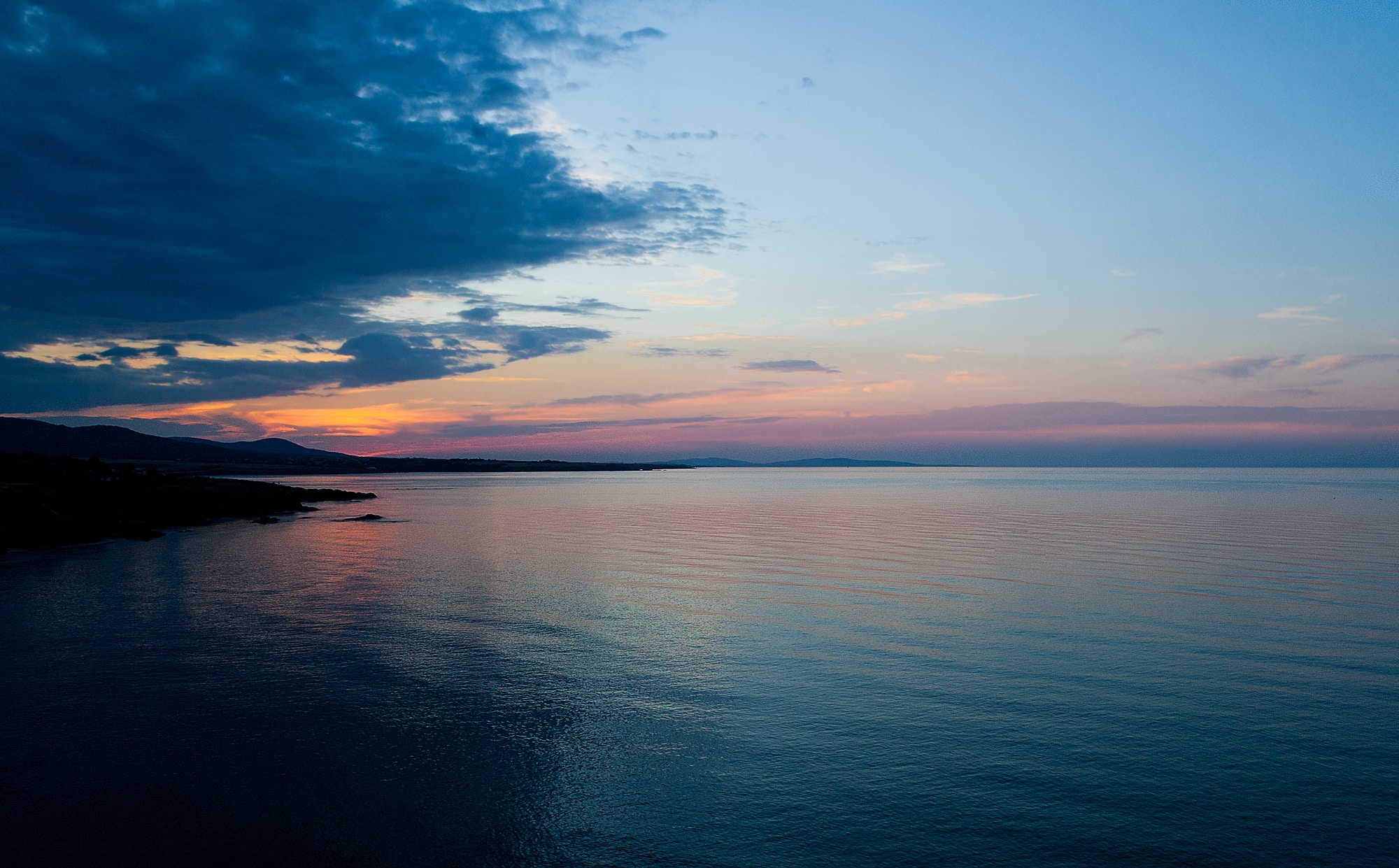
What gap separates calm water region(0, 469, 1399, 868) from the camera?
966 centimetres

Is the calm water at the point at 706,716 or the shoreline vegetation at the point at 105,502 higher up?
the shoreline vegetation at the point at 105,502

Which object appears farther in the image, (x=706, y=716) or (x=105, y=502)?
(x=105, y=502)

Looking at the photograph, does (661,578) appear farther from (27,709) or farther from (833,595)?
(27,709)

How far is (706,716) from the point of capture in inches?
553

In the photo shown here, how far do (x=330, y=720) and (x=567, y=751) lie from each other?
4591mm

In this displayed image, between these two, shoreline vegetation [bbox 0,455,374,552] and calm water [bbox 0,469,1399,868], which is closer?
calm water [bbox 0,469,1399,868]

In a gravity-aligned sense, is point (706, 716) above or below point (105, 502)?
below

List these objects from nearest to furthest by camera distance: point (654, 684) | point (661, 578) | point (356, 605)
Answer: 1. point (654, 684)
2. point (356, 605)
3. point (661, 578)

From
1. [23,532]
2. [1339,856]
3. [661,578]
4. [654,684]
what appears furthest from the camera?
[23,532]

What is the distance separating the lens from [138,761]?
38.9 ft

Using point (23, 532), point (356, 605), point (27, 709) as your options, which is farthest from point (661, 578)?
point (23, 532)

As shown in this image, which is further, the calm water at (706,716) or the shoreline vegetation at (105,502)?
the shoreline vegetation at (105,502)

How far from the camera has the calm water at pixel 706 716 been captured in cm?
966

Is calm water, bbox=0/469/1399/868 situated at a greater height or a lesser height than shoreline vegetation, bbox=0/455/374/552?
lesser
